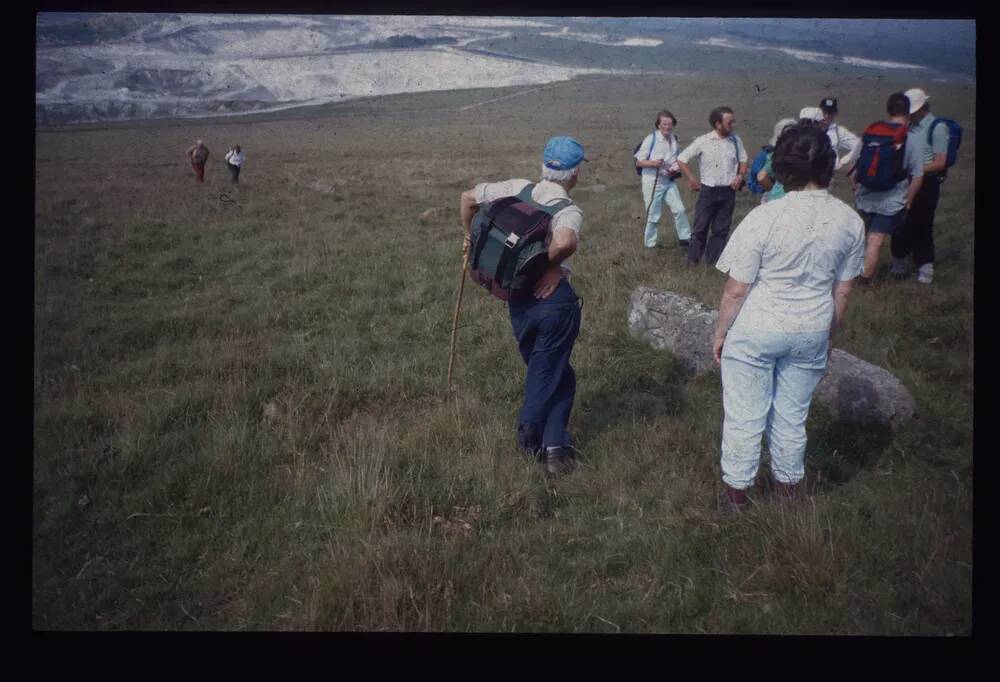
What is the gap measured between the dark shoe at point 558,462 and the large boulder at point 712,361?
1.95 metres

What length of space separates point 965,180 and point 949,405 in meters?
12.1

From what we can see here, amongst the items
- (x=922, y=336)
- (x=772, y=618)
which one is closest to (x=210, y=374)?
(x=772, y=618)

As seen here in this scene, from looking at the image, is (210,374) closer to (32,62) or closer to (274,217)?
(32,62)

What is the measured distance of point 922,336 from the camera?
613cm

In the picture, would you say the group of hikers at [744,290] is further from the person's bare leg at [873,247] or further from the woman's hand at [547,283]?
the person's bare leg at [873,247]

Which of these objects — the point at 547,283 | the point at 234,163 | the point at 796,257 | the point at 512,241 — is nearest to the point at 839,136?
the point at 796,257

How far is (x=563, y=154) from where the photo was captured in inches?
155

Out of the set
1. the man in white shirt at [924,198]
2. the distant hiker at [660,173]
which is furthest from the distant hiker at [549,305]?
the distant hiker at [660,173]

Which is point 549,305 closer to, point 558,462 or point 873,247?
point 558,462

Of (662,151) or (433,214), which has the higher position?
(662,151)

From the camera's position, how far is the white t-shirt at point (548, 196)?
152 inches

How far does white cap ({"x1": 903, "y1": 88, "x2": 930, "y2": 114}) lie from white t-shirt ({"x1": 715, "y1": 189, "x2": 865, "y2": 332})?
174 inches

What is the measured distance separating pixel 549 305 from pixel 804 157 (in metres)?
1.60

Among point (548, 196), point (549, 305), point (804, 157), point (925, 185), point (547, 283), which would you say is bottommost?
point (549, 305)
